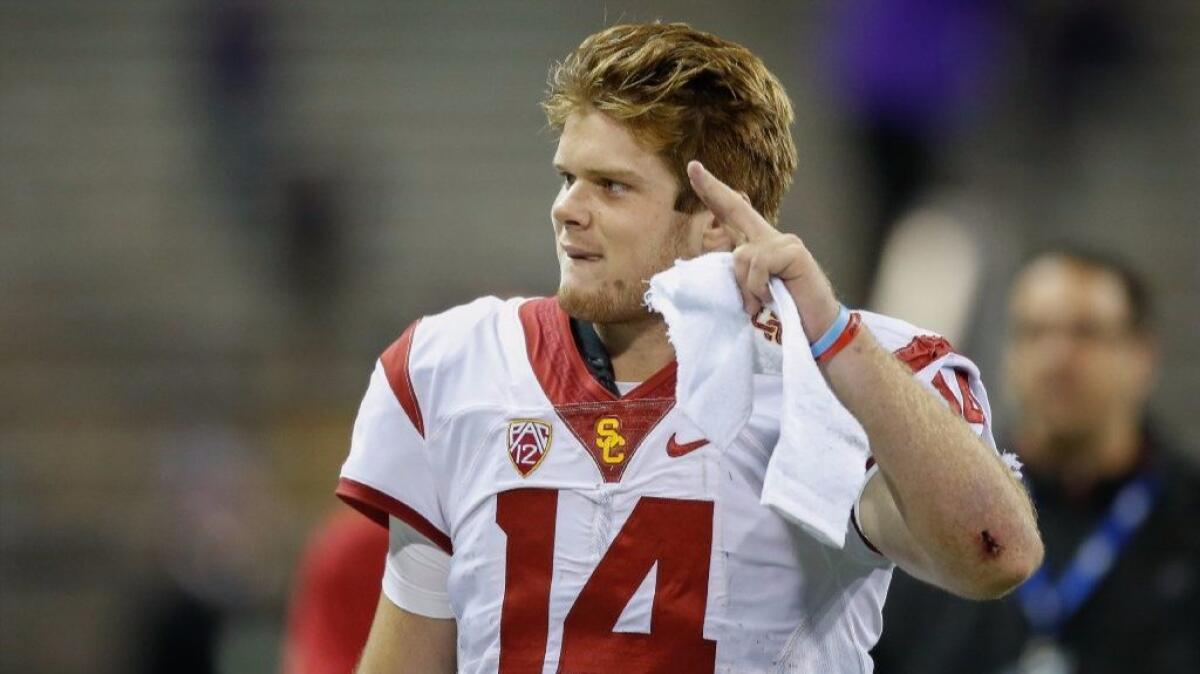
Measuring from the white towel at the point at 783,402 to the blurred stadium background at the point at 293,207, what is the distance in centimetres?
584

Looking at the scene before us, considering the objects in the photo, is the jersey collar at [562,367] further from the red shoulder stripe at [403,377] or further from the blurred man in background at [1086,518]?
the blurred man in background at [1086,518]

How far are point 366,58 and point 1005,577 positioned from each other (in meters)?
9.25

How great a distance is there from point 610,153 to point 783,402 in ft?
1.85

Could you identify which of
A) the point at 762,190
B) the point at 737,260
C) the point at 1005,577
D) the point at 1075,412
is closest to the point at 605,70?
the point at 762,190

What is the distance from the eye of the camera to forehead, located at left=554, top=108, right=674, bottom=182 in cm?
298

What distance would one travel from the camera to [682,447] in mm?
2955

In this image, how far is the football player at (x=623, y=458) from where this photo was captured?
2.88 metres

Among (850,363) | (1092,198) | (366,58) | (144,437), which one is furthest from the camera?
(366,58)

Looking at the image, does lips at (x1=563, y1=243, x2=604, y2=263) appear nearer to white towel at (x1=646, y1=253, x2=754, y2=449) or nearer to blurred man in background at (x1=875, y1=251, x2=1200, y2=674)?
white towel at (x1=646, y1=253, x2=754, y2=449)

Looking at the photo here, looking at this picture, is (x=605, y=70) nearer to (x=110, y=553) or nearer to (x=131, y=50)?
(x=110, y=553)

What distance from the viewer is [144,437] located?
1051 cm

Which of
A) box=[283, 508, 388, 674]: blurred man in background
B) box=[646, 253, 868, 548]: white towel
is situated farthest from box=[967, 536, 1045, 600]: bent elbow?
box=[283, 508, 388, 674]: blurred man in background

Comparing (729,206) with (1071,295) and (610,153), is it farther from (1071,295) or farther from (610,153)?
(1071,295)

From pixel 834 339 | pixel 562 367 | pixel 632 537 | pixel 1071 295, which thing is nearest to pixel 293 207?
pixel 1071 295
